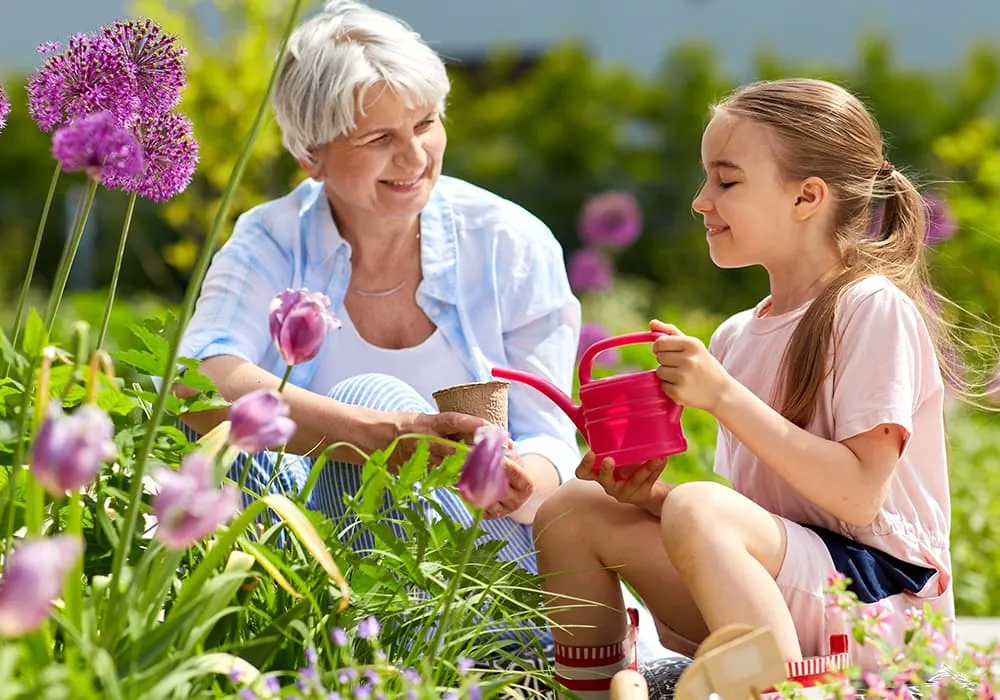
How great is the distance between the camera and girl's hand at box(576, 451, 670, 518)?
199 centimetres

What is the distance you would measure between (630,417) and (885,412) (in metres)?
0.38

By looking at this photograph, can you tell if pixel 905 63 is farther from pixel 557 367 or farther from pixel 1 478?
pixel 1 478

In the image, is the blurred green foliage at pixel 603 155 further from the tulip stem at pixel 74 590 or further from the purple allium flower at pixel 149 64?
the tulip stem at pixel 74 590

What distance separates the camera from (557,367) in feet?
9.00

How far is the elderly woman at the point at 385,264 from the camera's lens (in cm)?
261

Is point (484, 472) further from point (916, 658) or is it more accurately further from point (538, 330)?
point (538, 330)

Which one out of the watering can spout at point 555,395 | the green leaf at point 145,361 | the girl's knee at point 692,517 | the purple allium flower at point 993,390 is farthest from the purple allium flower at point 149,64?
the purple allium flower at point 993,390

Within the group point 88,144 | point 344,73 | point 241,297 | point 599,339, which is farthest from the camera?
point 599,339

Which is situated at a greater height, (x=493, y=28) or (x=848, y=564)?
(x=493, y=28)

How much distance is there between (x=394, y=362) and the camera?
2.76 m

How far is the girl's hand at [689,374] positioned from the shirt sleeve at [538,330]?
2.45 feet

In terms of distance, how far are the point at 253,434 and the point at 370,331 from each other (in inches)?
61.9

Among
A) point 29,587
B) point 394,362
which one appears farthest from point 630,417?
point 29,587

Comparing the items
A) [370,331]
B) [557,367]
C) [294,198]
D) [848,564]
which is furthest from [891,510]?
[294,198]
